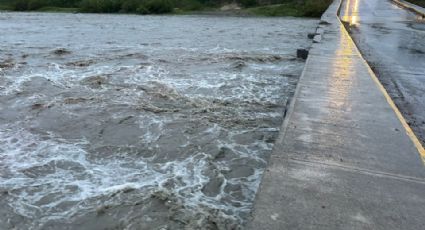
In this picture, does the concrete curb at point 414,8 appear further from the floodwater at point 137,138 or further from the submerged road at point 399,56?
the floodwater at point 137,138

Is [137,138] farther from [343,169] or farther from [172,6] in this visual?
[172,6]

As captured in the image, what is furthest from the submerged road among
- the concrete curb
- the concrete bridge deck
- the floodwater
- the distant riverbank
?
the distant riverbank

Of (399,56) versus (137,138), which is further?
(399,56)

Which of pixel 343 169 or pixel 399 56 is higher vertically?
pixel 343 169

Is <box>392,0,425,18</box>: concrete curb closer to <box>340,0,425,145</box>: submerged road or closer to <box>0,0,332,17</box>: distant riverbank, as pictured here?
<box>340,0,425,145</box>: submerged road

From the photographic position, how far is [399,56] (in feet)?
49.9

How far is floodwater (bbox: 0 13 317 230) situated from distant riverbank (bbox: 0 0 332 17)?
115 feet

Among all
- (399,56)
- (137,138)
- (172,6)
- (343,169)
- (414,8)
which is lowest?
→ (137,138)

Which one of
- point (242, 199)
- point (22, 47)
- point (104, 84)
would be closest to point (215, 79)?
point (104, 84)

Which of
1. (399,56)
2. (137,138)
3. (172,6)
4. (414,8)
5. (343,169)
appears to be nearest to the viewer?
(343,169)

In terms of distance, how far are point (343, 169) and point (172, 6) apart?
55.5 meters

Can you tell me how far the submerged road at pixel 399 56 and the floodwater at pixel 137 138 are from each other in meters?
2.40

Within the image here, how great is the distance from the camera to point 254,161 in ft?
22.2

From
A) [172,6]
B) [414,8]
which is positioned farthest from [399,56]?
[172,6]
